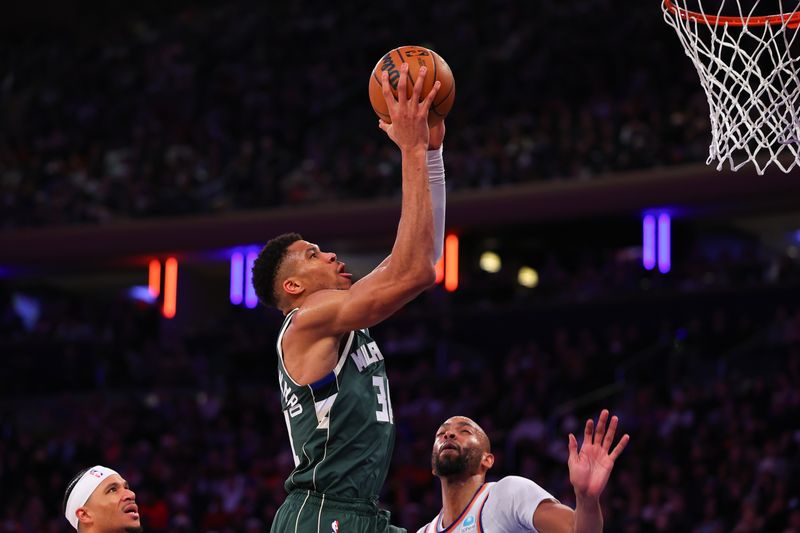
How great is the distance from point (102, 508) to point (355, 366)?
1.90 metres

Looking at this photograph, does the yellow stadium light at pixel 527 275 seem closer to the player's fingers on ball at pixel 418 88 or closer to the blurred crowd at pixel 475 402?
the blurred crowd at pixel 475 402

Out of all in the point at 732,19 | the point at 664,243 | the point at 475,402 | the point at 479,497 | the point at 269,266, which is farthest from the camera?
the point at 664,243

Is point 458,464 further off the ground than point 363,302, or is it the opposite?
point 363,302

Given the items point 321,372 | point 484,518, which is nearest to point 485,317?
point 484,518

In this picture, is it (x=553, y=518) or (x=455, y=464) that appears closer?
(x=553, y=518)

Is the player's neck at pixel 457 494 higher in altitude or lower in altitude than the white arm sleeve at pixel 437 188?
lower

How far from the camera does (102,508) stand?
4.85m

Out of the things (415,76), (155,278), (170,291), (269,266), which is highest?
(155,278)

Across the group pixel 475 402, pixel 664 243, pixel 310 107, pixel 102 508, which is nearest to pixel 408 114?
pixel 102 508

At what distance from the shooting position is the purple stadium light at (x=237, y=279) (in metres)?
18.9

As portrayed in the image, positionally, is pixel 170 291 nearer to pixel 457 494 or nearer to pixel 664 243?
pixel 664 243

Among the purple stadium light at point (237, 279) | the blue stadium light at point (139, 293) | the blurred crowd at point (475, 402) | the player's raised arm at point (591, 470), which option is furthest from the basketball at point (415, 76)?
the blue stadium light at point (139, 293)

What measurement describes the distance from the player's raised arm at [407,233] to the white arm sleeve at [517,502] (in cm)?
146

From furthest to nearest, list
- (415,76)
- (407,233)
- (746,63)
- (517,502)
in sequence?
(746,63) → (517,502) → (415,76) → (407,233)
